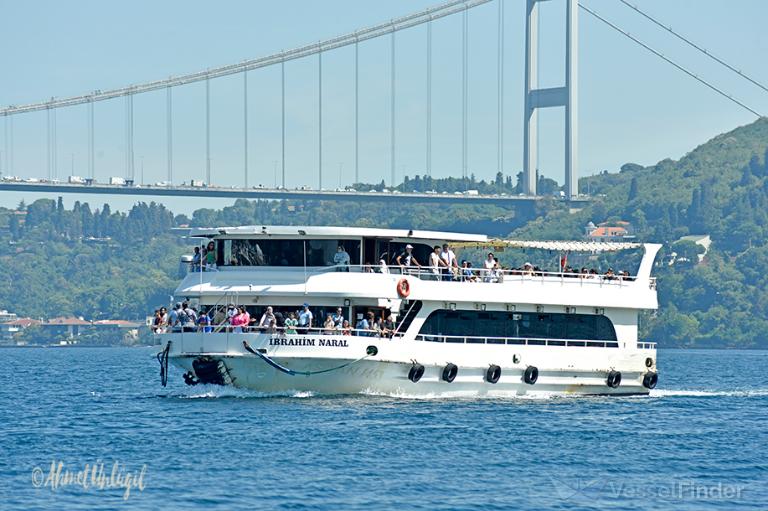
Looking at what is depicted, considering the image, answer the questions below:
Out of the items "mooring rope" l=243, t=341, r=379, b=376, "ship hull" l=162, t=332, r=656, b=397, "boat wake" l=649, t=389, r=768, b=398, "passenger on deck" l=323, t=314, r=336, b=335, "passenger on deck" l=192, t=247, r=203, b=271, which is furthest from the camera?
"boat wake" l=649, t=389, r=768, b=398

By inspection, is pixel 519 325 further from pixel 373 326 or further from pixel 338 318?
pixel 338 318

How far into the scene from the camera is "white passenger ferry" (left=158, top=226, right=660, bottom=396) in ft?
111

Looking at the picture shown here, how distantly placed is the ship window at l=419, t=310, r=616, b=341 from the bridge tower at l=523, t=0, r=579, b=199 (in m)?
78.7

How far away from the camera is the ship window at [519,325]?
118 feet

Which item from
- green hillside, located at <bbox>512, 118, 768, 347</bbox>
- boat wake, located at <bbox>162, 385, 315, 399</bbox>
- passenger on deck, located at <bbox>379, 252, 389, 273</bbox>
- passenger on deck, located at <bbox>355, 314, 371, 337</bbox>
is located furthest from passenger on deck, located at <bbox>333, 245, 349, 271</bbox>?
green hillside, located at <bbox>512, 118, 768, 347</bbox>

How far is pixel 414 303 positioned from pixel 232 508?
43.5ft

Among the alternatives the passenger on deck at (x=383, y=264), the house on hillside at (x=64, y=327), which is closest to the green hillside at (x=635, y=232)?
the house on hillside at (x=64, y=327)

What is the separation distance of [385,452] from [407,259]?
8.72 m

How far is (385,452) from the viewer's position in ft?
90.6

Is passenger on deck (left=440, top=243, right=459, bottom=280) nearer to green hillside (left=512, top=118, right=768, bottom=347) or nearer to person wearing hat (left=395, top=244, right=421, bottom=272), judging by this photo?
person wearing hat (left=395, top=244, right=421, bottom=272)

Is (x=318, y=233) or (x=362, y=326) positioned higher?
(x=318, y=233)

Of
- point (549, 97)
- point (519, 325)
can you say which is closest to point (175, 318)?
point (519, 325)

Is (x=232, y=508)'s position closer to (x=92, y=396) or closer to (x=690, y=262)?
(x=92, y=396)

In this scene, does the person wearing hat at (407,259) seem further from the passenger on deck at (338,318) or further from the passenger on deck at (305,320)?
the passenger on deck at (305,320)
